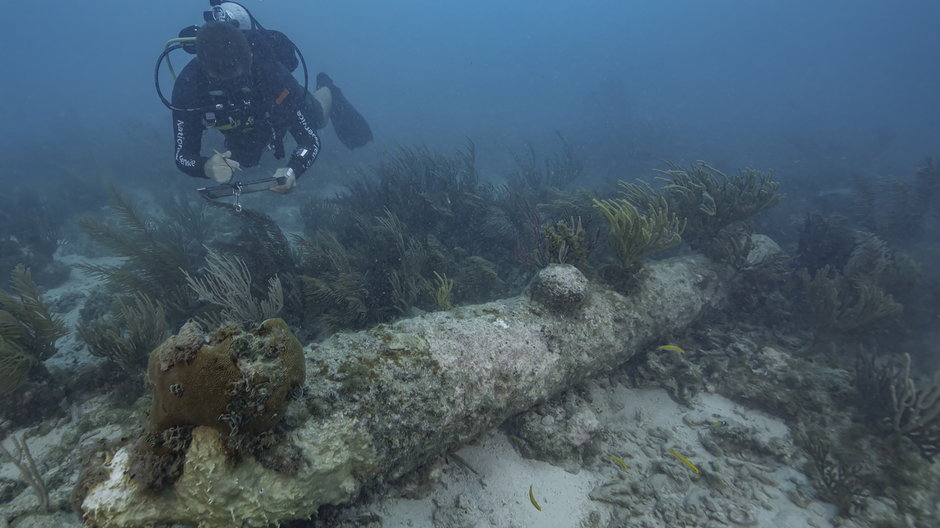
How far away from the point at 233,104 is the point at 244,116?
22cm

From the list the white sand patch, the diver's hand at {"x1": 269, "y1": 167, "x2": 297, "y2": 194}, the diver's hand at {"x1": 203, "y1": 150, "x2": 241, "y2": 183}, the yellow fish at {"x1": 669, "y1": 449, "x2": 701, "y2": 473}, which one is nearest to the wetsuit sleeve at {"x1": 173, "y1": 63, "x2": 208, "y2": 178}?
the diver's hand at {"x1": 203, "y1": 150, "x2": 241, "y2": 183}

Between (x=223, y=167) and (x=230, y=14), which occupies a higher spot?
(x=230, y=14)

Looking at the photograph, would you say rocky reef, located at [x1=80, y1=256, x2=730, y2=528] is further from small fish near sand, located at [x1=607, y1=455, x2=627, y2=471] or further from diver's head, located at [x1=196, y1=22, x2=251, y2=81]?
diver's head, located at [x1=196, y1=22, x2=251, y2=81]

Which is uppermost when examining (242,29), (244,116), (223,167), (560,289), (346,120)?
(242,29)

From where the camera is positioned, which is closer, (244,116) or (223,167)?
(223,167)

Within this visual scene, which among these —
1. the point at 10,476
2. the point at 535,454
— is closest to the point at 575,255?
the point at 535,454

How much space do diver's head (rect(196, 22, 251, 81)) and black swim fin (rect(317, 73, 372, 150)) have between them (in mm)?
7501

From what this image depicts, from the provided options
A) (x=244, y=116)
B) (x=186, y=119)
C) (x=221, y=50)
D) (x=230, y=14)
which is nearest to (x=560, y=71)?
(x=230, y=14)

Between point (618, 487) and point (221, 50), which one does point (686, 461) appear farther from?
point (221, 50)

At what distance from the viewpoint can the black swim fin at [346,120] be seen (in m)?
12.9

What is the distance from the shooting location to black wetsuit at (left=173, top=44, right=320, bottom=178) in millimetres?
6000

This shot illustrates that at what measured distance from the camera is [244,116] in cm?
618

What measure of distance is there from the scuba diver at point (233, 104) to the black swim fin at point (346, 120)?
526 cm

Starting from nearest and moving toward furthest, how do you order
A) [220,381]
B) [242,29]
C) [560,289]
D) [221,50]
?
[220,381] < [560,289] < [221,50] < [242,29]
